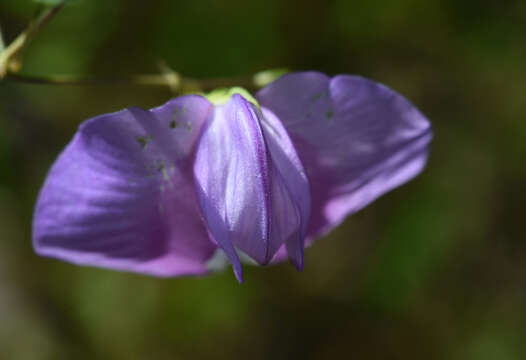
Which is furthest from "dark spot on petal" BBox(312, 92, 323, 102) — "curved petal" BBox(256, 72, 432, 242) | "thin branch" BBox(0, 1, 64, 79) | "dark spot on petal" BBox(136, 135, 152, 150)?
"thin branch" BBox(0, 1, 64, 79)

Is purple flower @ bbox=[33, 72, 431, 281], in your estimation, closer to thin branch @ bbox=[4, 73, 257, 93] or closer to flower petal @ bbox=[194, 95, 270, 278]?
flower petal @ bbox=[194, 95, 270, 278]

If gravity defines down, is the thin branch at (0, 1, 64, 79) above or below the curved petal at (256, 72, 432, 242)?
above

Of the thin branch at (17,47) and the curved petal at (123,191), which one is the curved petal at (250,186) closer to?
the curved petal at (123,191)

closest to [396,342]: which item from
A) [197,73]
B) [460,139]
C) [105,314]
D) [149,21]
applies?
[460,139]

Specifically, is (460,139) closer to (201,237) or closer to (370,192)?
(370,192)

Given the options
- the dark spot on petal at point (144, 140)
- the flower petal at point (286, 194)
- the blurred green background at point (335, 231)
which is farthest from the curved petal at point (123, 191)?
the blurred green background at point (335, 231)

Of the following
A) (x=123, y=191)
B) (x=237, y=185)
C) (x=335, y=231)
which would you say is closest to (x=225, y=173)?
(x=237, y=185)
